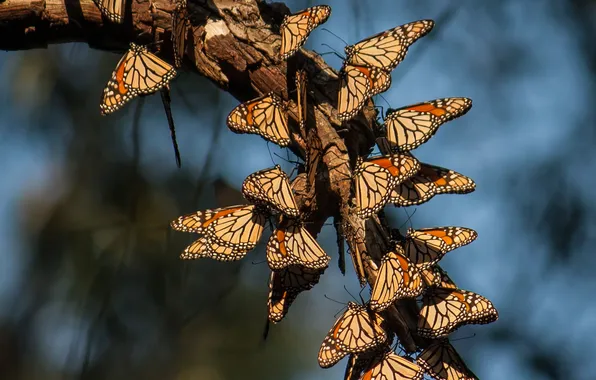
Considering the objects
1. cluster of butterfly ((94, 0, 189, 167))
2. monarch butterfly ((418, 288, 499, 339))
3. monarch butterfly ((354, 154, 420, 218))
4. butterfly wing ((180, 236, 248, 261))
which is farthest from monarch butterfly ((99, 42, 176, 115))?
monarch butterfly ((418, 288, 499, 339))

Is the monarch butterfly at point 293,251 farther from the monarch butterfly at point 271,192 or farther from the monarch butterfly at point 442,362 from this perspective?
the monarch butterfly at point 442,362

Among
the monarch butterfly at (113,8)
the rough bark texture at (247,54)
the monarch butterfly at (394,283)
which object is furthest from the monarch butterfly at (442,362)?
the monarch butterfly at (113,8)

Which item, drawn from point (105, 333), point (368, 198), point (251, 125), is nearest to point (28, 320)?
point (105, 333)

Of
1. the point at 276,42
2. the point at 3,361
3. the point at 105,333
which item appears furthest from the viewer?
the point at 3,361

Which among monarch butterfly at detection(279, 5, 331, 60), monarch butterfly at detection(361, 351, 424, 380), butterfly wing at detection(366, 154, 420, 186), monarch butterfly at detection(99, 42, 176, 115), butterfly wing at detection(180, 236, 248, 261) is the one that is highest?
monarch butterfly at detection(279, 5, 331, 60)

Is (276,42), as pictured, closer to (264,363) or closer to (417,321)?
(417,321)

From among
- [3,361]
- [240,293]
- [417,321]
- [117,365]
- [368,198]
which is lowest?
[3,361]

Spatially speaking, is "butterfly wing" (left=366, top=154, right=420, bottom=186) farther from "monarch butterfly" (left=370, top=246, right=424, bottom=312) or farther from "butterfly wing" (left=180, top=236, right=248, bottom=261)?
"butterfly wing" (left=180, top=236, right=248, bottom=261)
